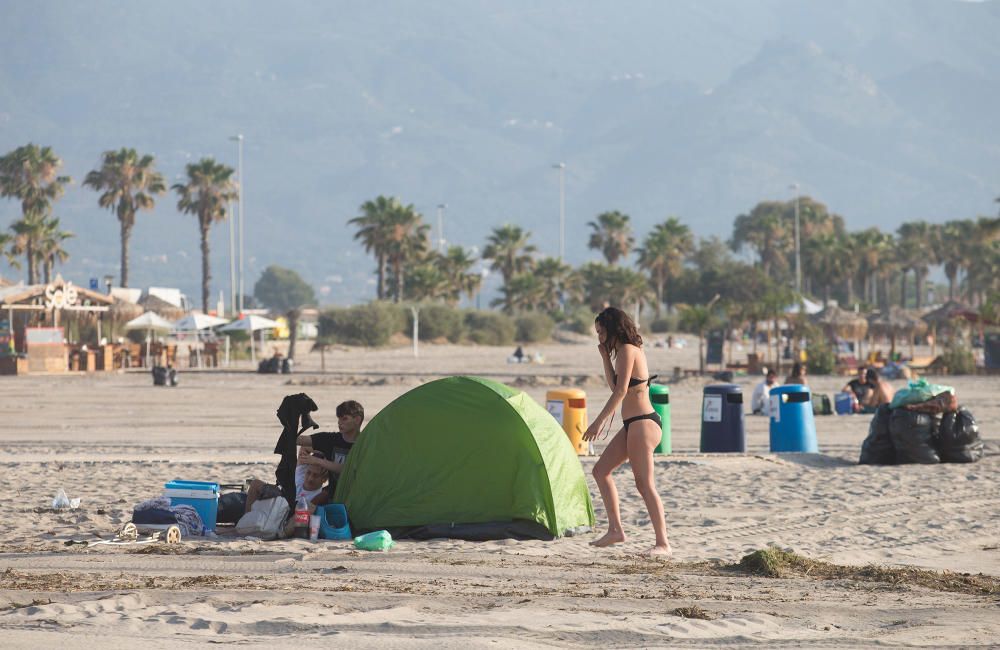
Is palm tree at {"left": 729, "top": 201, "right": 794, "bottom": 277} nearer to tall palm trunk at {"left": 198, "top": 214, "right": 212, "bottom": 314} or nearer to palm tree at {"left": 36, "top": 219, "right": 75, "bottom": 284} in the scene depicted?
tall palm trunk at {"left": 198, "top": 214, "right": 212, "bottom": 314}

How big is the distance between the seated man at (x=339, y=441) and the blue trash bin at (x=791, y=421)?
6.61 m

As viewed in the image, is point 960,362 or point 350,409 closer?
point 350,409

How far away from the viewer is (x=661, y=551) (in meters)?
8.36

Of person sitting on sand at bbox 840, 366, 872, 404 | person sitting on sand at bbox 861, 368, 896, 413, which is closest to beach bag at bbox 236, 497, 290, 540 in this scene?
person sitting on sand at bbox 861, 368, 896, 413

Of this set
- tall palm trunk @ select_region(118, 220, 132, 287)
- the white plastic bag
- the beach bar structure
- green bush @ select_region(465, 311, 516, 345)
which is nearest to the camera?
the white plastic bag

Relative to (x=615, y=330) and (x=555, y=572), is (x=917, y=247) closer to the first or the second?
(x=615, y=330)

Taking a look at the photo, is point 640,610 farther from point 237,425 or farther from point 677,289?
point 677,289

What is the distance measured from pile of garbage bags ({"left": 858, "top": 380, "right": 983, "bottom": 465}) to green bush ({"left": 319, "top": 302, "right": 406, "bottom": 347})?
4684 centimetres

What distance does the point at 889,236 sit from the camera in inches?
3937

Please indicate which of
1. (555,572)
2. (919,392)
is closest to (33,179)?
(919,392)

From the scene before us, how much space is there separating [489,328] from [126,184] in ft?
62.9

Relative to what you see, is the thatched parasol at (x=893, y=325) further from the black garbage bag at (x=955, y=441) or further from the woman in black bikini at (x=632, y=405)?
the woman in black bikini at (x=632, y=405)

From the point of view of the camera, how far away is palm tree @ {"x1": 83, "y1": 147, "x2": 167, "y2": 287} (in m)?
67.7

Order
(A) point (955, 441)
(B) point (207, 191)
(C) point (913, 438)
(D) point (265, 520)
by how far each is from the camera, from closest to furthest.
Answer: (D) point (265, 520) → (C) point (913, 438) → (A) point (955, 441) → (B) point (207, 191)
